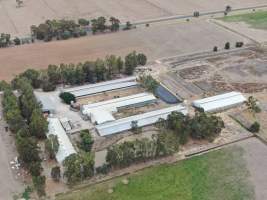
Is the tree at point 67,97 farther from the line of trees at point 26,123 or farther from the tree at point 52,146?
the tree at point 52,146

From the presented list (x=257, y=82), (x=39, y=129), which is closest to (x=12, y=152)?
(x=39, y=129)

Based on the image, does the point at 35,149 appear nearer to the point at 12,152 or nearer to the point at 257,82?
the point at 12,152

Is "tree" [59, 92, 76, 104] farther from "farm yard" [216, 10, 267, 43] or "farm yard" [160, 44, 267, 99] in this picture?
"farm yard" [216, 10, 267, 43]

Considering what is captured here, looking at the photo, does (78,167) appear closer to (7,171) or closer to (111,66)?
(7,171)

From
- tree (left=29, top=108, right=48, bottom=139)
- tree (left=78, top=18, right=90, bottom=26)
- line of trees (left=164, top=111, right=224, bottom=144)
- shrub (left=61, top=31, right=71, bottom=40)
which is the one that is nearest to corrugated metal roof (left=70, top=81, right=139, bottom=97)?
tree (left=29, top=108, right=48, bottom=139)

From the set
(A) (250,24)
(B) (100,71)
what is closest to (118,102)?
(B) (100,71)
